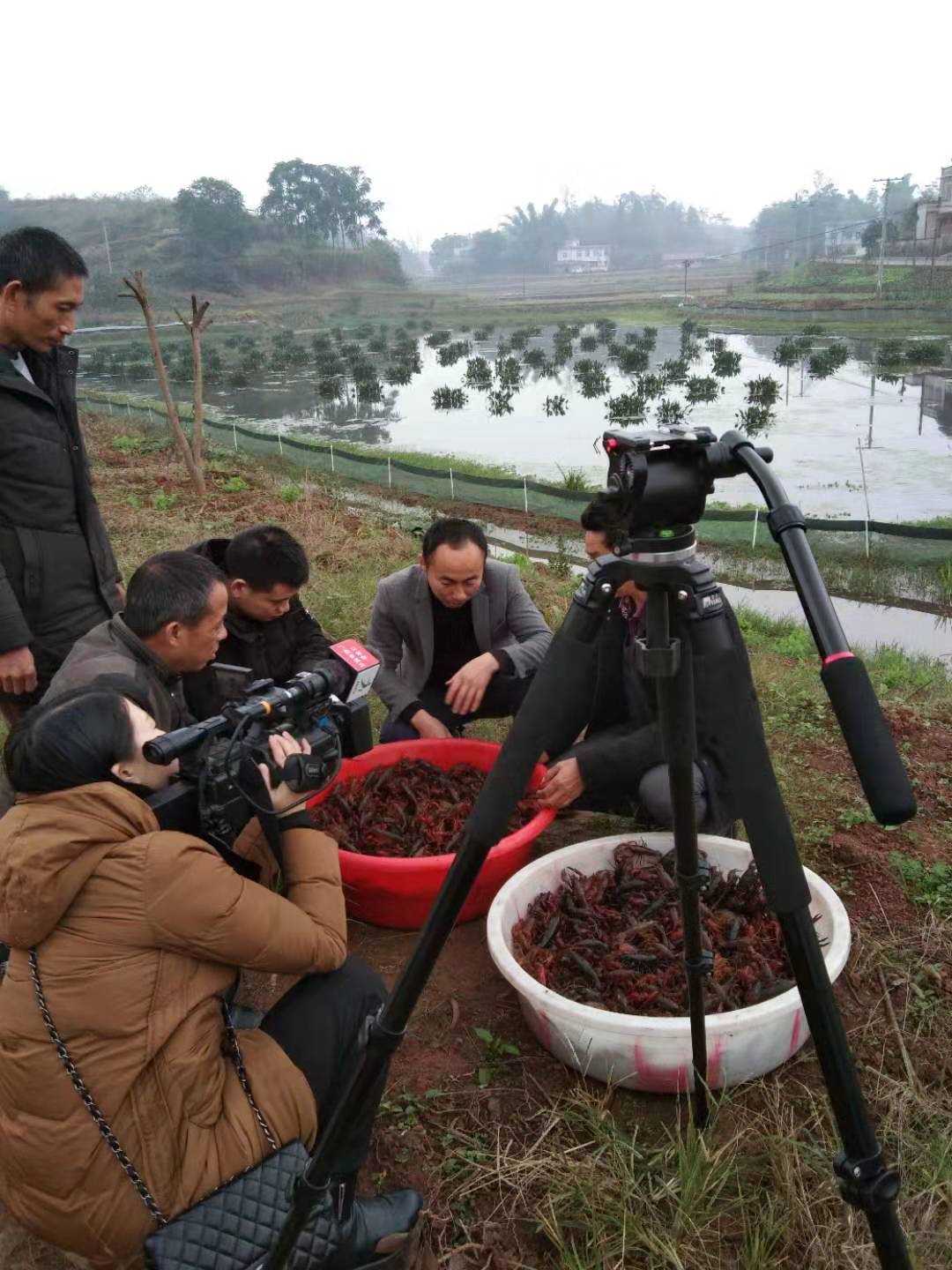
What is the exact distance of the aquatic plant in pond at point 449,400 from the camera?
76.3 feet

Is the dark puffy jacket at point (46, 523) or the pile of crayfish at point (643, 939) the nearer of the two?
the pile of crayfish at point (643, 939)

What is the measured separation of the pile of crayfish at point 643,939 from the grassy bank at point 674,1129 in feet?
0.68

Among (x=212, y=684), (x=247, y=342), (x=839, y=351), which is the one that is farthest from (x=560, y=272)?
(x=212, y=684)

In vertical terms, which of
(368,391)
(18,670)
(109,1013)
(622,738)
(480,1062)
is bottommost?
(480,1062)

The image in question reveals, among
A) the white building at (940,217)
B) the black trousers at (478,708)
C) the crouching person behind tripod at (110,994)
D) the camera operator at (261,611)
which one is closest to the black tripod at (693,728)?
the crouching person behind tripod at (110,994)

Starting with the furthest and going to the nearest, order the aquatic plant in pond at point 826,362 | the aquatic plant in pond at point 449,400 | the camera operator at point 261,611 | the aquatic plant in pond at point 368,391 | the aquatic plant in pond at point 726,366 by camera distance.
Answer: the aquatic plant in pond at point 368,391, the aquatic plant in pond at point 726,366, the aquatic plant in pond at point 826,362, the aquatic plant in pond at point 449,400, the camera operator at point 261,611

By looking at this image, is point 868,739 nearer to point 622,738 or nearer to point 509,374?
point 622,738

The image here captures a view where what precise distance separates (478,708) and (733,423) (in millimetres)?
16091

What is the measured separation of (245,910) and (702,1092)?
1122 millimetres

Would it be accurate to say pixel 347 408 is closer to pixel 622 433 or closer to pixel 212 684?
pixel 212 684

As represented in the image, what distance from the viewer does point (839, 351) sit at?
2628 centimetres

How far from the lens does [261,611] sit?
10.1 ft

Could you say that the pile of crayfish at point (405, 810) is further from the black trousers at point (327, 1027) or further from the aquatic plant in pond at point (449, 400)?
the aquatic plant in pond at point (449, 400)

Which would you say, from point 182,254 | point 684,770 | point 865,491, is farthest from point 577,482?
point 182,254
